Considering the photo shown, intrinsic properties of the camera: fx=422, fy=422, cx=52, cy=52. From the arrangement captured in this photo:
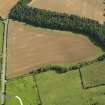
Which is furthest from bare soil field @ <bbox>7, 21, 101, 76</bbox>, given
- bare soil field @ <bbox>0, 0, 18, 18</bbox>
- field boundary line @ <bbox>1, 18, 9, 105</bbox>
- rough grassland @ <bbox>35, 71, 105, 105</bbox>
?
bare soil field @ <bbox>0, 0, 18, 18</bbox>

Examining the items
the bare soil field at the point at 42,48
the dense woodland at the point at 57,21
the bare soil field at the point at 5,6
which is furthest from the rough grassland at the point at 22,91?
the bare soil field at the point at 5,6

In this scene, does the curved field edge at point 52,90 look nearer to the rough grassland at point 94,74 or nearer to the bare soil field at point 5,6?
the rough grassland at point 94,74

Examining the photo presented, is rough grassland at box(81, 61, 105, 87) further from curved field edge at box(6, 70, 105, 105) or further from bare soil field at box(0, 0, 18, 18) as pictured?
bare soil field at box(0, 0, 18, 18)

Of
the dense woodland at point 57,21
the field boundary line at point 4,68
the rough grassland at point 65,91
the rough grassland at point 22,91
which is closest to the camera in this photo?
the rough grassland at point 65,91

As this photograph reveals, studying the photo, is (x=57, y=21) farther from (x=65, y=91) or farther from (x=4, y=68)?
(x=65, y=91)

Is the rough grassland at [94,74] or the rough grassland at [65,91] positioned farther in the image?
the rough grassland at [94,74]

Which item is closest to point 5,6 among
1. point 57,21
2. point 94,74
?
point 57,21
